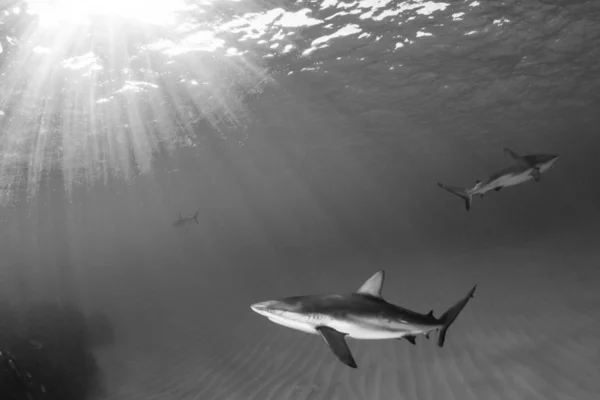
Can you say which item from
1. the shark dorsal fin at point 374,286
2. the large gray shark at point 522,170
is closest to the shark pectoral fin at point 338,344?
the shark dorsal fin at point 374,286

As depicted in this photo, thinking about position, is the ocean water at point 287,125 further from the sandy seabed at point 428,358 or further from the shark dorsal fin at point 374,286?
the shark dorsal fin at point 374,286

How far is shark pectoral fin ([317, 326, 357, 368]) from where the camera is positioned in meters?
2.53

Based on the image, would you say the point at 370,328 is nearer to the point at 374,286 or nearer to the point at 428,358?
the point at 374,286

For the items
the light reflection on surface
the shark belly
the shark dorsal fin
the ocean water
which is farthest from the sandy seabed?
the light reflection on surface

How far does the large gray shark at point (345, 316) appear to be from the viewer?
2.96 metres

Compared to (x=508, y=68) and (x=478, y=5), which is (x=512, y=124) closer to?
(x=508, y=68)

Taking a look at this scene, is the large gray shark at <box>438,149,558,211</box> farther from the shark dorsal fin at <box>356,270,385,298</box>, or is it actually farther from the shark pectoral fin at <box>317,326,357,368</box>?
the shark pectoral fin at <box>317,326,357,368</box>

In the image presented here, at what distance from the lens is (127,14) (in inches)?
392

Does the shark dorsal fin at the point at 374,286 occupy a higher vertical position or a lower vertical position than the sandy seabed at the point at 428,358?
higher

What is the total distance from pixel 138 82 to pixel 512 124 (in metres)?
30.1

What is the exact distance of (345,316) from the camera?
3059 mm

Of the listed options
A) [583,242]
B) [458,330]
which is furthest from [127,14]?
[583,242]

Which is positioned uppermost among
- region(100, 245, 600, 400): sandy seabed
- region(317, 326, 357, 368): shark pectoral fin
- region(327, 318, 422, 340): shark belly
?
region(317, 326, 357, 368): shark pectoral fin

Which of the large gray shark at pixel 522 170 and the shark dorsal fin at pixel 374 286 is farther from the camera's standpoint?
the large gray shark at pixel 522 170
